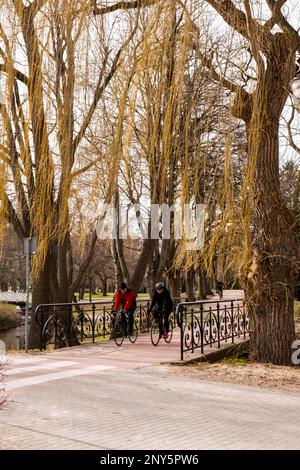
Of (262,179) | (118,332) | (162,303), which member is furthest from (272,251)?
(118,332)

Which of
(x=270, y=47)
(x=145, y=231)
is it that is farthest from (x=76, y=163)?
(x=145, y=231)

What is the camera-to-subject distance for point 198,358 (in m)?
11.4

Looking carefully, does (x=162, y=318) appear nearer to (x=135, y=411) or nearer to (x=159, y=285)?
(x=159, y=285)

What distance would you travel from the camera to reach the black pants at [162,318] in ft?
46.9

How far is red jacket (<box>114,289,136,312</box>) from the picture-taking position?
14.1m

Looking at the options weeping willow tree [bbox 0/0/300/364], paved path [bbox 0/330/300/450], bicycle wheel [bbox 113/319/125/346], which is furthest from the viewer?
bicycle wheel [bbox 113/319/125/346]

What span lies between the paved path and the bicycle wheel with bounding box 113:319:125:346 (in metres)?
3.60

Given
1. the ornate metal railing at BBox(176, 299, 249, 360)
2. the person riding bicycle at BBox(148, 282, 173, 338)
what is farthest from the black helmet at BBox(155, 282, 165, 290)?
the ornate metal railing at BBox(176, 299, 249, 360)

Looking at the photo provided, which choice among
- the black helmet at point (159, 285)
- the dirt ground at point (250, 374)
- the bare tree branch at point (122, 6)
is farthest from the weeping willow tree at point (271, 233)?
the black helmet at point (159, 285)

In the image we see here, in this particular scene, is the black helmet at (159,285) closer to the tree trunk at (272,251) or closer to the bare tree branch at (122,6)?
the tree trunk at (272,251)

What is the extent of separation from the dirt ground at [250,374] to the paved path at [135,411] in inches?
15.2

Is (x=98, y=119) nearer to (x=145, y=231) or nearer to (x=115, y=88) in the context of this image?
(x=115, y=88)

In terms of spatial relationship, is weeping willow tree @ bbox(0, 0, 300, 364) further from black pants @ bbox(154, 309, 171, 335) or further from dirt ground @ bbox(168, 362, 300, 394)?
black pants @ bbox(154, 309, 171, 335)
